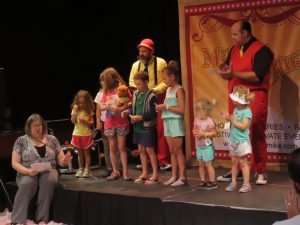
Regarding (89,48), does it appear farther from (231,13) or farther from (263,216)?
(263,216)

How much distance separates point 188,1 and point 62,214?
8.93ft

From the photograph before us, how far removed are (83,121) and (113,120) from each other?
453 mm

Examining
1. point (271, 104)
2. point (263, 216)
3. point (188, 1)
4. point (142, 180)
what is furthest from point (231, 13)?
point (263, 216)

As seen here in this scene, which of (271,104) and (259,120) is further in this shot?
(271,104)

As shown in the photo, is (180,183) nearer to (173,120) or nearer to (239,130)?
(173,120)

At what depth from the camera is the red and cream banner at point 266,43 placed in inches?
239

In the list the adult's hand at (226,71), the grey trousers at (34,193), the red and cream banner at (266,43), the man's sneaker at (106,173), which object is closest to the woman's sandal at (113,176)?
the man's sneaker at (106,173)

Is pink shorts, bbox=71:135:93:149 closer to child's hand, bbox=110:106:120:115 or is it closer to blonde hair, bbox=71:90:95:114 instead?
blonde hair, bbox=71:90:95:114

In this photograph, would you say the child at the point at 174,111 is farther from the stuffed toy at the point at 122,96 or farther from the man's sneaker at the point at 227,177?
the stuffed toy at the point at 122,96

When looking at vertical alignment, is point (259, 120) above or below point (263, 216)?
above

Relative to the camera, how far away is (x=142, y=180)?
593 cm

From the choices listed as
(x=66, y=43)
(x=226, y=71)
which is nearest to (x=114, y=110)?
(x=226, y=71)

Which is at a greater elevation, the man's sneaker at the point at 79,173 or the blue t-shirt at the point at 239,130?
the blue t-shirt at the point at 239,130

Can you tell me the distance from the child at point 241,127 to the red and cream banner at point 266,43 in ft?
3.76
